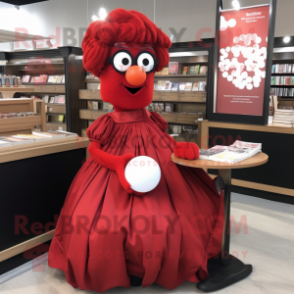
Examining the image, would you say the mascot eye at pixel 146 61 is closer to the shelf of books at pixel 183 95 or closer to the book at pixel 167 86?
the shelf of books at pixel 183 95

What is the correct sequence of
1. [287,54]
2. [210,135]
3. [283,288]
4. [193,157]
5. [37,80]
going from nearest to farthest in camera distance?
[193,157] → [283,288] → [210,135] → [287,54] → [37,80]

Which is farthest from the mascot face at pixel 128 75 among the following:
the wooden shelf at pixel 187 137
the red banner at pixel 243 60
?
the wooden shelf at pixel 187 137

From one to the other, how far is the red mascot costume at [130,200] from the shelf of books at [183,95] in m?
3.37

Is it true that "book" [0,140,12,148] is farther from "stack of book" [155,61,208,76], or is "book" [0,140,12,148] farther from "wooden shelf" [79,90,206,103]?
"stack of book" [155,61,208,76]

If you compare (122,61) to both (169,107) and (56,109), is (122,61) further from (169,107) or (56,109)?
(56,109)

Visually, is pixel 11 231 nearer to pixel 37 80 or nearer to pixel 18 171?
pixel 18 171

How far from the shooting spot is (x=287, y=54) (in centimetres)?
591

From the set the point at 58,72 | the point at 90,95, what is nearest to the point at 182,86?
the point at 90,95

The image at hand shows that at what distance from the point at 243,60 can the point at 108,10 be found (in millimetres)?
4235

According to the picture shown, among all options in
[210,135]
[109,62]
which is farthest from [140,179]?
[210,135]

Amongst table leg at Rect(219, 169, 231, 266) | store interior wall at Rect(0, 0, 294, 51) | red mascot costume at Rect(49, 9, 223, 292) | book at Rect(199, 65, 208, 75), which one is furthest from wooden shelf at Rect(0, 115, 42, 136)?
store interior wall at Rect(0, 0, 294, 51)

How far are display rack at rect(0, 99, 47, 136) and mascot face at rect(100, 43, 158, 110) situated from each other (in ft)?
2.76

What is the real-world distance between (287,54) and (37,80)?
548 cm

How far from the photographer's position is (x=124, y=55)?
198 centimetres
